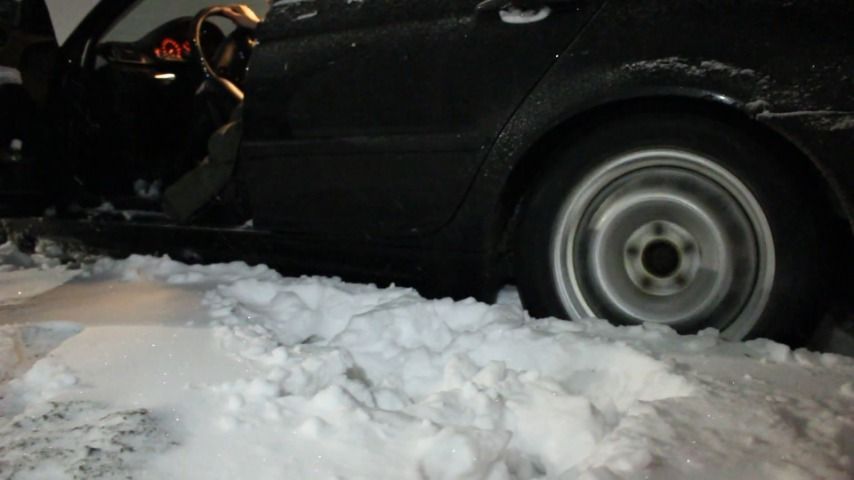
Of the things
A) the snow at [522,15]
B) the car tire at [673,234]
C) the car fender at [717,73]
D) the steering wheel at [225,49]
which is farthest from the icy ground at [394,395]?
the steering wheel at [225,49]

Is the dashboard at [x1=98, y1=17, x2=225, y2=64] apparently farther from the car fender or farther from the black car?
the car fender

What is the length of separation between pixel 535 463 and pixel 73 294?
2.32 metres

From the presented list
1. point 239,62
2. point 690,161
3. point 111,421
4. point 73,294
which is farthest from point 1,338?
point 690,161

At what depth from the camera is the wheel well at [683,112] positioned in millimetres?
2143

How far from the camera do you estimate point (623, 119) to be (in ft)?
7.54

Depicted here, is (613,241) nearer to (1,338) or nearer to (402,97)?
(402,97)

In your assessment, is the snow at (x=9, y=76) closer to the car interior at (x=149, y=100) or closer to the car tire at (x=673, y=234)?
the car interior at (x=149, y=100)

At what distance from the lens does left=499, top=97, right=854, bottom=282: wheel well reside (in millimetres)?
2143

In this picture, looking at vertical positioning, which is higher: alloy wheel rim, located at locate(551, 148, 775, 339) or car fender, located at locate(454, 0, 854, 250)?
car fender, located at locate(454, 0, 854, 250)

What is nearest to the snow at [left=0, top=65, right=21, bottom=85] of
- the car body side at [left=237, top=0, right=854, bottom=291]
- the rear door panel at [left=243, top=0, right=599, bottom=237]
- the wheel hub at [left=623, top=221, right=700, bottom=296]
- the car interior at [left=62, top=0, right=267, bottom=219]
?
the car interior at [left=62, top=0, right=267, bottom=219]

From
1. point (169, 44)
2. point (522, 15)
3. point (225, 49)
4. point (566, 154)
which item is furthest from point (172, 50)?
point (566, 154)

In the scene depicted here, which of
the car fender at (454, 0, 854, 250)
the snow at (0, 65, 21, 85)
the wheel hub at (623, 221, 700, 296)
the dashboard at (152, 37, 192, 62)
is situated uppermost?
the car fender at (454, 0, 854, 250)

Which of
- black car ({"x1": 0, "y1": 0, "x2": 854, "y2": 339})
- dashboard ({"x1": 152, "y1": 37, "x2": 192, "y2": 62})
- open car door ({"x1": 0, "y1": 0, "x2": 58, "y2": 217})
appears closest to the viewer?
black car ({"x1": 0, "y1": 0, "x2": 854, "y2": 339})

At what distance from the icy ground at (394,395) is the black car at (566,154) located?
0.18 m
